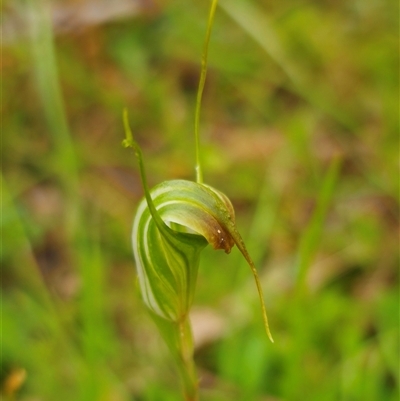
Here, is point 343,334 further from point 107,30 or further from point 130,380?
point 107,30

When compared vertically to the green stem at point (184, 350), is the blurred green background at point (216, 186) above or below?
below

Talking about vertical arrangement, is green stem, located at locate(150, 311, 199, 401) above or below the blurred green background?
above

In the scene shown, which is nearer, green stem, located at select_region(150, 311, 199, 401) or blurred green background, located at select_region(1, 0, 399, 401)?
green stem, located at select_region(150, 311, 199, 401)

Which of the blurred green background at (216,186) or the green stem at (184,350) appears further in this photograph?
the blurred green background at (216,186)

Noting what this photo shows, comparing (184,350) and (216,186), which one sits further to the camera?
(216,186)

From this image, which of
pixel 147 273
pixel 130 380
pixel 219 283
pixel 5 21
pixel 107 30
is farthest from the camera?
pixel 107 30

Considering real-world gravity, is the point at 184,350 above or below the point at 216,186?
above

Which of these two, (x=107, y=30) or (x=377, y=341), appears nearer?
(x=377, y=341)

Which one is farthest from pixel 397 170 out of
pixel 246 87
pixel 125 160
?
pixel 125 160
